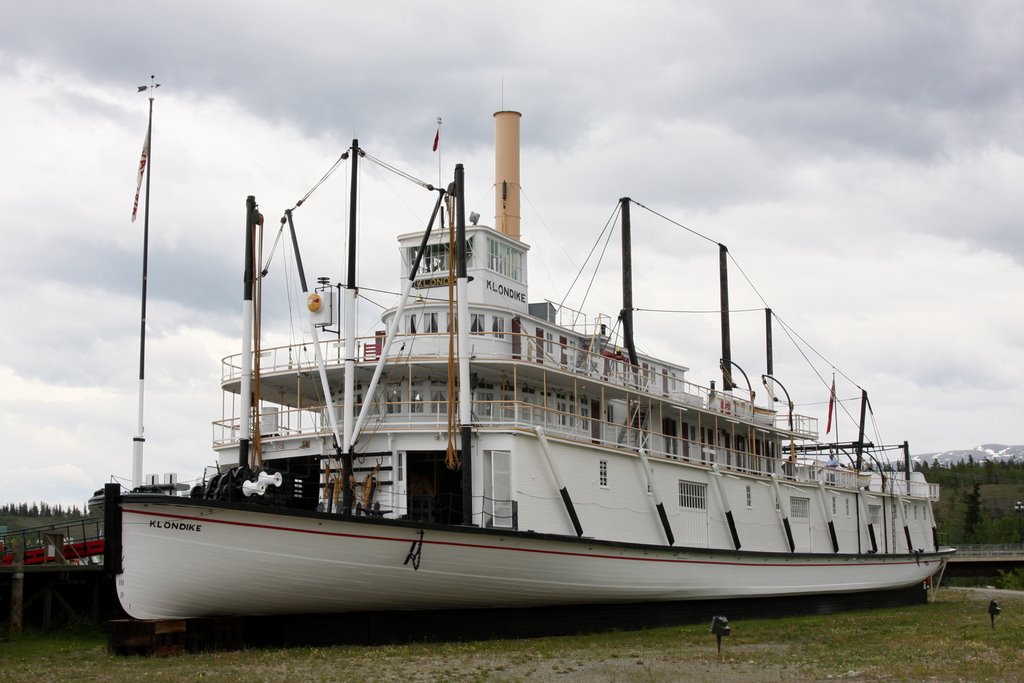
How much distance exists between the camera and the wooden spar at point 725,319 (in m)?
41.6

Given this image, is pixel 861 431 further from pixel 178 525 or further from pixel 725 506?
pixel 178 525

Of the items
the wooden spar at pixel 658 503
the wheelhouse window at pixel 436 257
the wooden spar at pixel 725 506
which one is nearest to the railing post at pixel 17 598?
the wheelhouse window at pixel 436 257

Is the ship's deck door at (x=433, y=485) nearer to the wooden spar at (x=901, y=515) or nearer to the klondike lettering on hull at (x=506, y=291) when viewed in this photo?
the klondike lettering on hull at (x=506, y=291)

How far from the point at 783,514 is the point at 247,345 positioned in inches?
719

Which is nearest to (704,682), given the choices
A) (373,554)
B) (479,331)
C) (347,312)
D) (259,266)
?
(373,554)

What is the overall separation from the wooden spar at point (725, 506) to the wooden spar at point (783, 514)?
377 centimetres

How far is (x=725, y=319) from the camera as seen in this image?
144 ft

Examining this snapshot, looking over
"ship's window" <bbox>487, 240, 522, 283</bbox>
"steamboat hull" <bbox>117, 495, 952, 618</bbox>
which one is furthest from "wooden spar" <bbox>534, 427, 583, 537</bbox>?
"ship's window" <bbox>487, 240, 522, 283</bbox>

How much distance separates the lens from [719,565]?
3052 cm

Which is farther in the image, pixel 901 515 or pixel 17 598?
pixel 901 515

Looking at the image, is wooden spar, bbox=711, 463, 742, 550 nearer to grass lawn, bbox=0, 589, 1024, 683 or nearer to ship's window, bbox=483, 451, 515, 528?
grass lawn, bbox=0, 589, 1024, 683

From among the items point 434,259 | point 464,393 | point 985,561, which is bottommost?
point 985,561

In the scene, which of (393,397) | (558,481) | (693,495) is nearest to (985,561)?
(693,495)

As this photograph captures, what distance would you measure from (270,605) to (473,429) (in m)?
6.04
